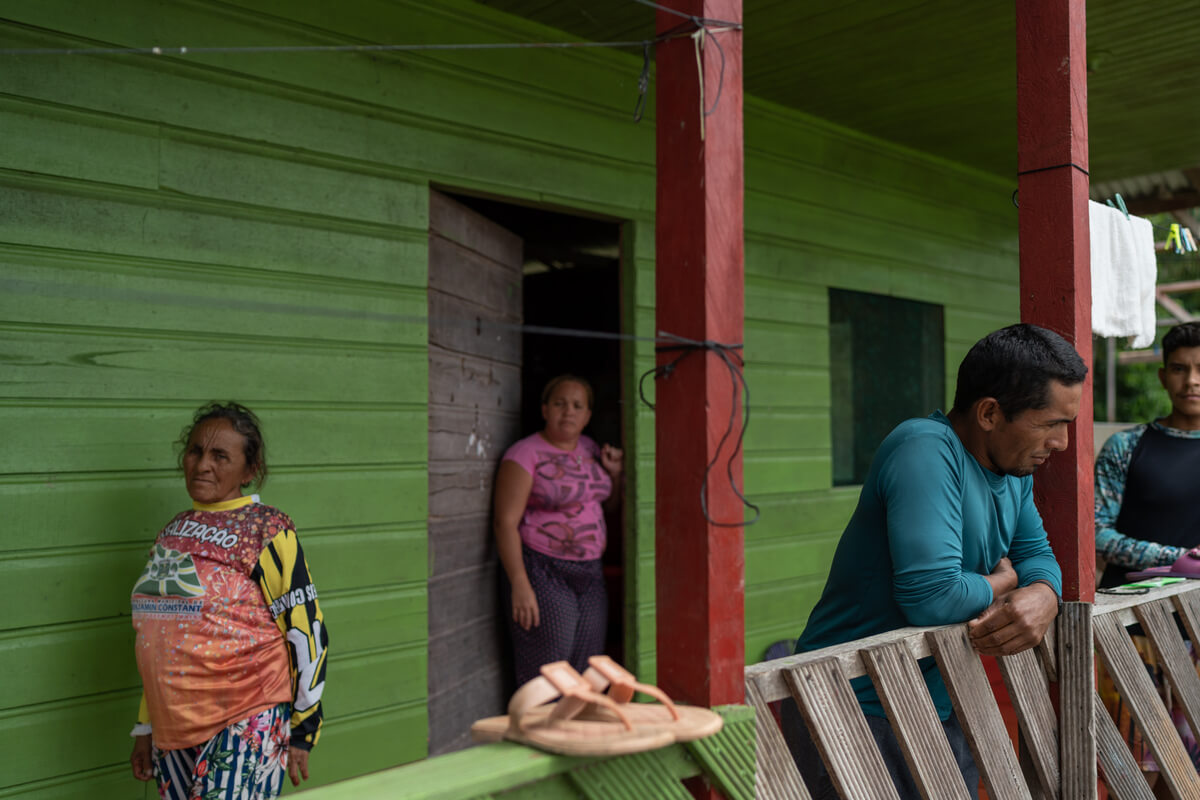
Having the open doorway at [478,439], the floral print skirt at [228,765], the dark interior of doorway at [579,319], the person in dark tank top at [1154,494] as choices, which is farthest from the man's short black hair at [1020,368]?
the dark interior of doorway at [579,319]

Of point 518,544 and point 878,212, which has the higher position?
point 878,212

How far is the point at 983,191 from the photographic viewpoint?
5832mm

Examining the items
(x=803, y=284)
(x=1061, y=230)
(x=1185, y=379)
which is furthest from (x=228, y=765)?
(x=803, y=284)

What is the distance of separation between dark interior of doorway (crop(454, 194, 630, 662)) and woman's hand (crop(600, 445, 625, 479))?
1.26 m

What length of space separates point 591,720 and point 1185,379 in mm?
2609

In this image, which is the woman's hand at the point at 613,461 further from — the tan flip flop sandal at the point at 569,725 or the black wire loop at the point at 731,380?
the tan flip flop sandal at the point at 569,725

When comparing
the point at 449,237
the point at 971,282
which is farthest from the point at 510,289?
the point at 971,282

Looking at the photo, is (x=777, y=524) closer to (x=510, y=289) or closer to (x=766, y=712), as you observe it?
(x=510, y=289)

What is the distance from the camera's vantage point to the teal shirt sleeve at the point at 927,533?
5.72 ft

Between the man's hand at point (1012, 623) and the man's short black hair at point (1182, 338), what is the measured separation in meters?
1.54

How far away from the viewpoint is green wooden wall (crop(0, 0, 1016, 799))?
2.54 m

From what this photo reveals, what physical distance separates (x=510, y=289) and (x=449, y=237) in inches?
23.2

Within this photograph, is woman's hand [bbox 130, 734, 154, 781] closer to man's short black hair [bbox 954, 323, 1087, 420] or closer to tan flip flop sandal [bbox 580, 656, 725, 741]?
tan flip flop sandal [bbox 580, 656, 725, 741]

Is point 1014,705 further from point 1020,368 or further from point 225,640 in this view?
point 225,640
